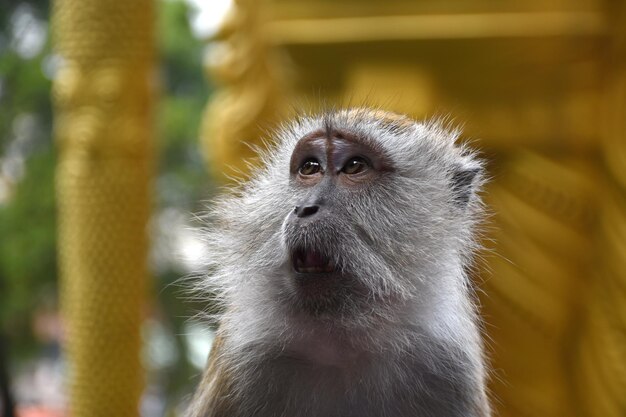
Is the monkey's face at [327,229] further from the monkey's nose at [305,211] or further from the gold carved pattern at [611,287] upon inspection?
the gold carved pattern at [611,287]

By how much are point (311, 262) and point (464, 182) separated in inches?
14.1

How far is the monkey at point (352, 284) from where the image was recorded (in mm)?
1158

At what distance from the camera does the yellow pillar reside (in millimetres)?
1638

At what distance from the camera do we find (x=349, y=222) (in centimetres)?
120

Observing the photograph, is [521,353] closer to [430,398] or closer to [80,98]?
[430,398]

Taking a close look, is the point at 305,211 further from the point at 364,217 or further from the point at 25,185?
the point at 25,185

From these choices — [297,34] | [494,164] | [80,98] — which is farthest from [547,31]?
[80,98]

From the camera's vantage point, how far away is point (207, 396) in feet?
4.24

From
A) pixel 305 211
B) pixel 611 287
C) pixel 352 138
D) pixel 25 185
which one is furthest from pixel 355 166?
pixel 25 185

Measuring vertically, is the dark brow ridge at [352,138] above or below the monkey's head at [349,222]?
above

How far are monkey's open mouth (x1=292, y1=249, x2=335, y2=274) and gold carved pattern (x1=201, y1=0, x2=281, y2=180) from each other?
889mm

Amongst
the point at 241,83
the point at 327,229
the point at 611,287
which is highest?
the point at 241,83

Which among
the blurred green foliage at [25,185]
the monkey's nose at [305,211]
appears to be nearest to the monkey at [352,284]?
the monkey's nose at [305,211]

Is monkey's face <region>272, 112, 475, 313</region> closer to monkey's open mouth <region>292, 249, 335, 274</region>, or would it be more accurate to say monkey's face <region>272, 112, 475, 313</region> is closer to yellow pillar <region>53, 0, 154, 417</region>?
monkey's open mouth <region>292, 249, 335, 274</region>
